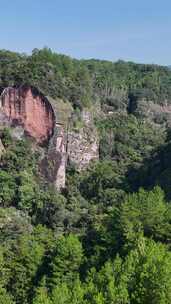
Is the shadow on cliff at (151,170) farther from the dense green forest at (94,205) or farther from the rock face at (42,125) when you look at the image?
Answer: the rock face at (42,125)

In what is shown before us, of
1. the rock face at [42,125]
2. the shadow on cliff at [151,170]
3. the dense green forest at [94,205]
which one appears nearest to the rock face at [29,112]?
the rock face at [42,125]

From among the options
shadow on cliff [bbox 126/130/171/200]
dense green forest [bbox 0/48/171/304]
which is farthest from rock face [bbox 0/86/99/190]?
shadow on cliff [bbox 126/130/171/200]

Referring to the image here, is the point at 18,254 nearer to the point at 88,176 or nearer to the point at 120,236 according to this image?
the point at 120,236

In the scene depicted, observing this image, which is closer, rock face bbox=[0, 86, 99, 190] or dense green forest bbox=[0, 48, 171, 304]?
dense green forest bbox=[0, 48, 171, 304]

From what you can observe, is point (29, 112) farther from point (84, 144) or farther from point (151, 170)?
point (151, 170)

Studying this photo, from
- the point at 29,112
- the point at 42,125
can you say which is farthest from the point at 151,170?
the point at 29,112

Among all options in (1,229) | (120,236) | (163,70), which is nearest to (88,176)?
(1,229)

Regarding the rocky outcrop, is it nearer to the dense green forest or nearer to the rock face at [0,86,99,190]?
the rock face at [0,86,99,190]
